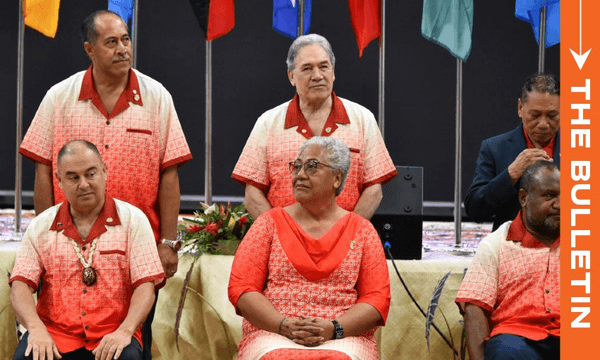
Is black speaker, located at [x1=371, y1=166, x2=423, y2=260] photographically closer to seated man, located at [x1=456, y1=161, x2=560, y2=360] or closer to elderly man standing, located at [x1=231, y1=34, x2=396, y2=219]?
elderly man standing, located at [x1=231, y1=34, x2=396, y2=219]

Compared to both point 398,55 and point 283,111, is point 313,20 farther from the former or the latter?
point 283,111

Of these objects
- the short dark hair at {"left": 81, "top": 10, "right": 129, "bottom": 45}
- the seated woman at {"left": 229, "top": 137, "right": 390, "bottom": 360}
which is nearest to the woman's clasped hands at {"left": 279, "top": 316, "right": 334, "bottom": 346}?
the seated woman at {"left": 229, "top": 137, "right": 390, "bottom": 360}

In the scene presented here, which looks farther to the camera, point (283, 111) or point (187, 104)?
point (187, 104)

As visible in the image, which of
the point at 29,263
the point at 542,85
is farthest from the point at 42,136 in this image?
the point at 542,85

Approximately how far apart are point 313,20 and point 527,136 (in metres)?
3.05

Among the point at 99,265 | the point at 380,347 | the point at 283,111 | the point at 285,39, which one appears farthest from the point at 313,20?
the point at 99,265

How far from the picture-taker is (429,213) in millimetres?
6016

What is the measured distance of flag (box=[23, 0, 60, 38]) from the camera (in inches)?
177

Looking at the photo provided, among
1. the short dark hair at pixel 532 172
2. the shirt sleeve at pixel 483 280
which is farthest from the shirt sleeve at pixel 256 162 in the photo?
the short dark hair at pixel 532 172

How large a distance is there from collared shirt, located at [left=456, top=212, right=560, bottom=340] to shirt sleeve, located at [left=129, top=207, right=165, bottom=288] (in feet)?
3.49

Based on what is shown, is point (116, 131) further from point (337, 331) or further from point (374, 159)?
point (337, 331)
